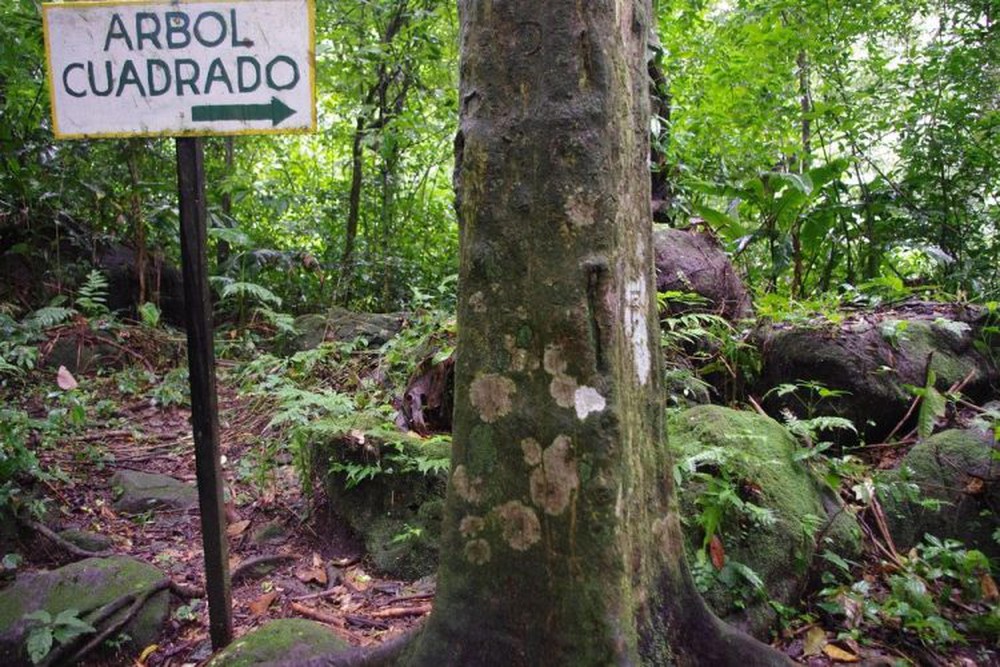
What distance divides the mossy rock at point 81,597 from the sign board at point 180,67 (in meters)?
1.95

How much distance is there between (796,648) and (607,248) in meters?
2.03

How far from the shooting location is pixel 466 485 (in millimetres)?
2057

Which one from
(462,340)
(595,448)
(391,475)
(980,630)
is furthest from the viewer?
(391,475)

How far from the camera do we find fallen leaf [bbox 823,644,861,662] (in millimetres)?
2779

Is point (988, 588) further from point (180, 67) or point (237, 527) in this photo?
point (180, 67)

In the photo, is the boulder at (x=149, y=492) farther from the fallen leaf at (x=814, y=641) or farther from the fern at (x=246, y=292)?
the fallen leaf at (x=814, y=641)

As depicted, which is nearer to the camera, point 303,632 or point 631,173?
point 631,173

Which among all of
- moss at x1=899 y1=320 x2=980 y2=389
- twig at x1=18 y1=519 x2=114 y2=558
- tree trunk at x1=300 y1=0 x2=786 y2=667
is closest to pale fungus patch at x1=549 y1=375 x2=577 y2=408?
tree trunk at x1=300 y1=0 x2=786 y2=667

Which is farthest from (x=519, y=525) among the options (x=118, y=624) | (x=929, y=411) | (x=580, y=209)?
(x=929, y=411)

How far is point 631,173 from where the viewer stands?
206cm

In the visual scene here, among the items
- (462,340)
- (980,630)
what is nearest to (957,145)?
(980,630)

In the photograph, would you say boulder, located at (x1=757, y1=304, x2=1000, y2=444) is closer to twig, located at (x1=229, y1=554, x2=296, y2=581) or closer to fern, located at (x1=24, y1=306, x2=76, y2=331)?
twig, located at (x1=229, y1=554, x2=296, y2=581)

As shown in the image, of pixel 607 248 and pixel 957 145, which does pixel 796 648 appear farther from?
pixel 957 145

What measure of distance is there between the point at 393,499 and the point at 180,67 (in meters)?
2.25
